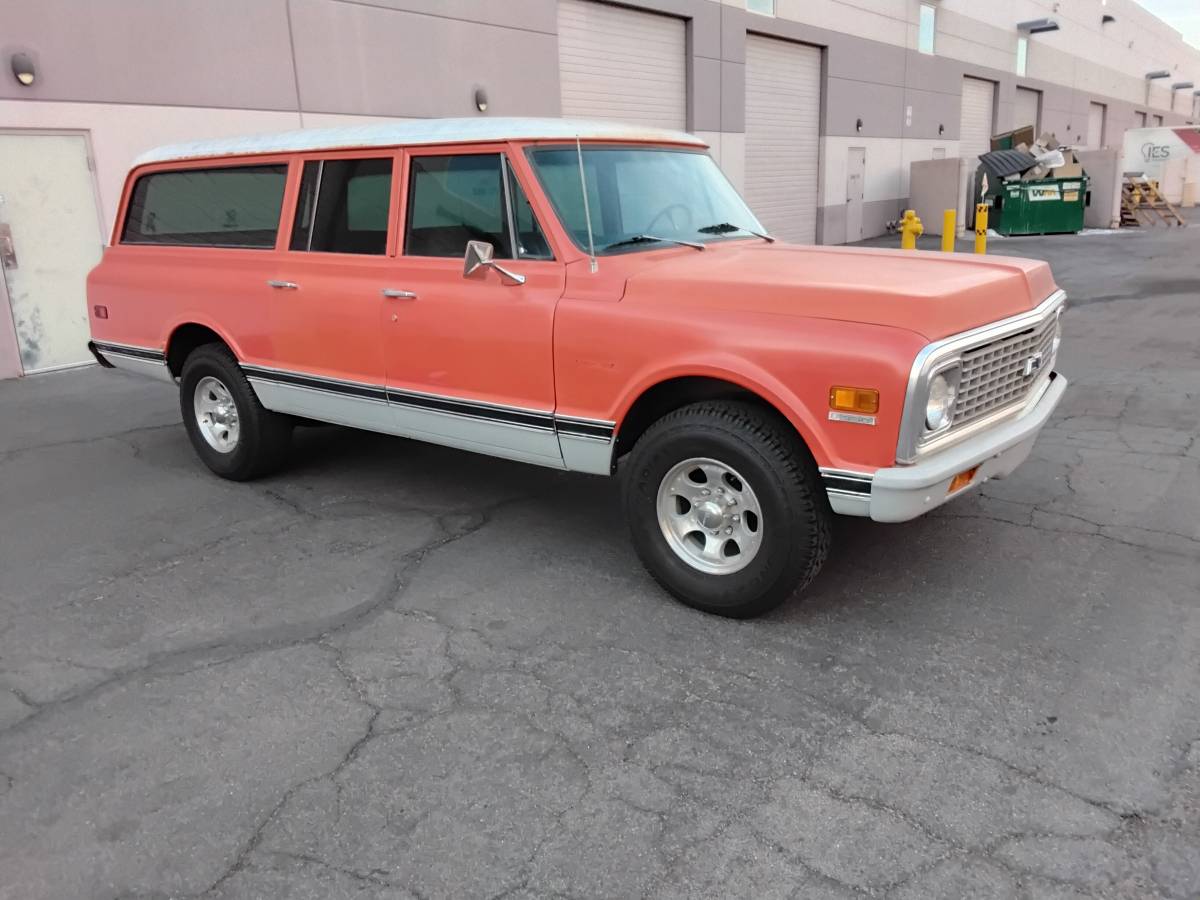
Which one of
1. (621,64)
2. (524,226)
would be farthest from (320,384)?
(621,64)

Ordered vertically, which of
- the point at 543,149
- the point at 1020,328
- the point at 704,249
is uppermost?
the point at 543,149

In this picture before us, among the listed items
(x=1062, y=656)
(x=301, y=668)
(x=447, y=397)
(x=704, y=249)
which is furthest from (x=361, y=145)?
(x=1062, y=656)

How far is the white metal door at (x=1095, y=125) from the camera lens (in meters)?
37.8

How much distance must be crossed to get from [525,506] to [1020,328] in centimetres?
277

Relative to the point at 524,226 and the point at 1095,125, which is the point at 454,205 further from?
the point at 1095,125

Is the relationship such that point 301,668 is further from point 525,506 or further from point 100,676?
point 525,506

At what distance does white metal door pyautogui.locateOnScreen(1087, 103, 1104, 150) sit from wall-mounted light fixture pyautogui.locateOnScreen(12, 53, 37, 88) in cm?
3903

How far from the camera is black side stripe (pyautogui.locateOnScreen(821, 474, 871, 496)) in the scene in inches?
133

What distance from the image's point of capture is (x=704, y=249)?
14.6 ft

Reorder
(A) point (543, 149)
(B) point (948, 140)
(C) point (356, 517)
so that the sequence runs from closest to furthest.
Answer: (A) point (543, 149) → (C) point (356, 517) → (B) point (948, 140)

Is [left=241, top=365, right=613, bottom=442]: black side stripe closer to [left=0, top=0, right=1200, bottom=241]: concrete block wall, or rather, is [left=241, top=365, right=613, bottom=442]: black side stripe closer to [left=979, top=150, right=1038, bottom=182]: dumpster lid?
[left=0, top=0, right=1200, bottom=241]: concrete block wall

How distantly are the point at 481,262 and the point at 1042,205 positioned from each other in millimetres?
21568

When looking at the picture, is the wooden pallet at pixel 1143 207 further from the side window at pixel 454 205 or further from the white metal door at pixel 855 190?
the side window at pixel 454 205

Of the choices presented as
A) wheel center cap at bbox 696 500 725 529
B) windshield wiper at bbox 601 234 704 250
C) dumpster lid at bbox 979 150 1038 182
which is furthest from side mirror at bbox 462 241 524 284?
dumpster lid at bbox 979 150 1038 182
